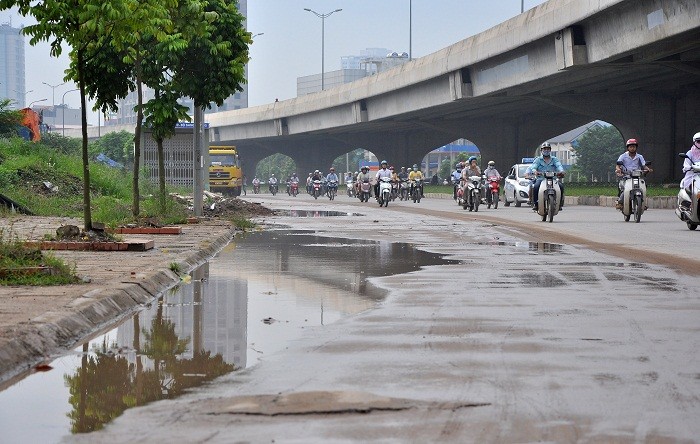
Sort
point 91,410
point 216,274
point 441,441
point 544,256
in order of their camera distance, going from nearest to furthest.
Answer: point 441,441, point 91,410, point 216,274, point 544,256

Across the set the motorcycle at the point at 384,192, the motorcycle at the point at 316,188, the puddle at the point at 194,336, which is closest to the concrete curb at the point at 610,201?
the motorcycle at the point at 384,192

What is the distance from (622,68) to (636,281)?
35554 millimetres

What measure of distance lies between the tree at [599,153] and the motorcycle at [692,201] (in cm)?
10417

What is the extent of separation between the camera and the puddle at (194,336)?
6.09m

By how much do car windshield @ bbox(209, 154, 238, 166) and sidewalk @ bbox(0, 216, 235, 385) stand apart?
177ft

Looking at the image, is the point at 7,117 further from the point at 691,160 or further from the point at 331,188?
the point at 691,160

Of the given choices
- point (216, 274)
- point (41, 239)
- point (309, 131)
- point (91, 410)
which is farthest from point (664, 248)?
point (309, 131)

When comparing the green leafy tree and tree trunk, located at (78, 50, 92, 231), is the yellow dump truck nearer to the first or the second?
the green leafy tree

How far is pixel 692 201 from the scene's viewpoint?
78.6ft

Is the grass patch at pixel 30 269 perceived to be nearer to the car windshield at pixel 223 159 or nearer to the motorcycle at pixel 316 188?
the motorcycle at pixel 316 188

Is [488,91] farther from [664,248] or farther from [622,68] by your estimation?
[664,248]

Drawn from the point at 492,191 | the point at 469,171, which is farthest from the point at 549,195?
the point at 492,191

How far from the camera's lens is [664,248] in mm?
18594

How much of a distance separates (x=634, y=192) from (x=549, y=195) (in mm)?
2050
